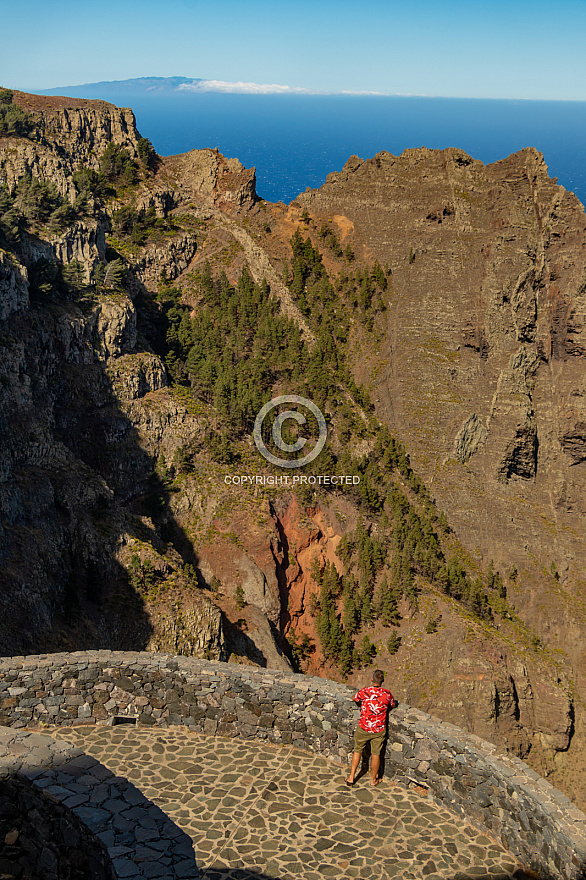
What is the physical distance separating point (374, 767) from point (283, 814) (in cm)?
193

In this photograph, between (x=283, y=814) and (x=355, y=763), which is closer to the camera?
(x=283, y=814)

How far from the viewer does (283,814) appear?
1314 cm

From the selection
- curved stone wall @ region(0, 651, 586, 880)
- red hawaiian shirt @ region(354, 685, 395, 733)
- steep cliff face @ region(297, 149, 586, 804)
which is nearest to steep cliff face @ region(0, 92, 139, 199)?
steep cliff face @ region(297, 149, 586, 804)

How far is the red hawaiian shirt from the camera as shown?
46.7 ft

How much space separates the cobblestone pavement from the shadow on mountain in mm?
13861

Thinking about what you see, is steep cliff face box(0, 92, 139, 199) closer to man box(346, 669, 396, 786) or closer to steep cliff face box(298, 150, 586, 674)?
steep cliff face box(298, 150, 586, 674)

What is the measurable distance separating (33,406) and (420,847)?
2752cm

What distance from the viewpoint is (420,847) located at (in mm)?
12742

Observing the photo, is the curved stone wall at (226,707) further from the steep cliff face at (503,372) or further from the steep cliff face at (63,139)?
the steep cliff face at (63,139)

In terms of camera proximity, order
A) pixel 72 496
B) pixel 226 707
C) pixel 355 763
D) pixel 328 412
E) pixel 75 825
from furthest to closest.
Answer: pixel 328 412, pixel 72 496, pixel 226 707, pixel 355 763, pixel 75 825

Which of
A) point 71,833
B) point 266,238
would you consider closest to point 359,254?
point 266,238

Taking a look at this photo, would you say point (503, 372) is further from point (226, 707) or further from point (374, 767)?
point (374, 767)

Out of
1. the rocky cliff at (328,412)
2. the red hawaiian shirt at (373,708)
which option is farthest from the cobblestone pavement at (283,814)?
the rocky cliff at (328,412)

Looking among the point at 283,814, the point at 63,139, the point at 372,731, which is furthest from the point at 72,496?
the point at 63,139
